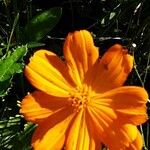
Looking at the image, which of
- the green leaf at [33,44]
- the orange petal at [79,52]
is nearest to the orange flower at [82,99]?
the orange petal at [79,52]

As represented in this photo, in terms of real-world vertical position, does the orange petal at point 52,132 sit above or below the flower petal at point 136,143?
above

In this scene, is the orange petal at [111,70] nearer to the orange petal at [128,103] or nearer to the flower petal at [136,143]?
the orange petal at [128,103]

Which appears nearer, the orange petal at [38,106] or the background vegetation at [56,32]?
the orange petal at [38,106]

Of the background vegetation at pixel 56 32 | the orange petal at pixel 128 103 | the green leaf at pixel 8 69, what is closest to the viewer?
the orange petal at pixel 128 103

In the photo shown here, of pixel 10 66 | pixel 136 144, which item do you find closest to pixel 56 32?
pixel 10 66

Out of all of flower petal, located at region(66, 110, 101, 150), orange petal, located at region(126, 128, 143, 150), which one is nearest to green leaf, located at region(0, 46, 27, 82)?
flower petal, located at region(66, 110, 101, 150)

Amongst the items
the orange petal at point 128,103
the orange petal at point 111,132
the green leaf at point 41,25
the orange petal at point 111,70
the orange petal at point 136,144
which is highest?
the green leaf at point 41,25

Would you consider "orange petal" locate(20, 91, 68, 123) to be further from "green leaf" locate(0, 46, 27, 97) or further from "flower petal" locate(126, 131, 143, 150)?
"flower petal" locate(126, 131, 143, 150)

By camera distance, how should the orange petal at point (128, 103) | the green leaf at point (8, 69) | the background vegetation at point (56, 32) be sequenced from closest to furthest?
the orange petal at point (128, 103) → the green leaf at point (8, 69) → the background vegetation at point (56, 32)
